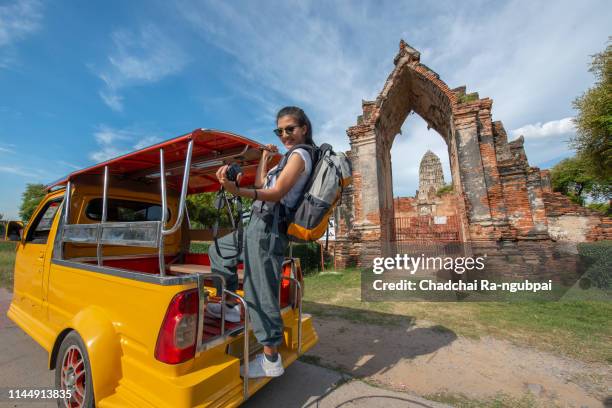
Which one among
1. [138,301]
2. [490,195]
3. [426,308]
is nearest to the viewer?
[138,301]

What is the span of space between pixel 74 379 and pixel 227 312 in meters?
1.23

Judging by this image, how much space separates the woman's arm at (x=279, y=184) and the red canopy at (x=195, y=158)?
0.59 metres

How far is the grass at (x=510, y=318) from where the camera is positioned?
145 inches

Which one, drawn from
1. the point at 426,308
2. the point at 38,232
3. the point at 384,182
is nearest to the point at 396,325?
the point at 426,308

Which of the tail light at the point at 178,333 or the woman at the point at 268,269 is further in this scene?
the woman at the point at 268,269

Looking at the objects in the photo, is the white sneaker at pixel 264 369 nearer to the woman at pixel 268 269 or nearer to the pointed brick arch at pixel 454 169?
the woman at pixel 268 269

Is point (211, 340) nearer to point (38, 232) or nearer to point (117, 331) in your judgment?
point (117, 331)

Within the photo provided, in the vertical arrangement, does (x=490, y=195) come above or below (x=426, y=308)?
above

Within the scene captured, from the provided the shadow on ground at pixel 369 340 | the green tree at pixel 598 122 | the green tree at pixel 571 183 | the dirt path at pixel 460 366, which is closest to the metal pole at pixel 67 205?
the shadow on ground at pixel 369 340

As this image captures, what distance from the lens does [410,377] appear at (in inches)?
112

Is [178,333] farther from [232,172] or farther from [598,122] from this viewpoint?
[598,122]

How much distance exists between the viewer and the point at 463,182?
27.1ft

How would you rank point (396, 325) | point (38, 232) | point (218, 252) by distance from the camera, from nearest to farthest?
point (218, 252) → point (38, 232) → point (396, 325)

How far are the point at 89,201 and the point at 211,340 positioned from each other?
257 cm
